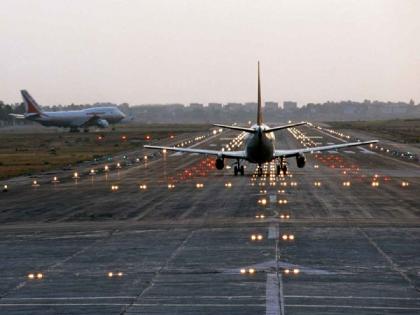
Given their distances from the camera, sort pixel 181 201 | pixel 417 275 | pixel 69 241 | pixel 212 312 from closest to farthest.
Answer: pixel 212 312, pixel 417 275, pixel 69 241, pixel 181 201

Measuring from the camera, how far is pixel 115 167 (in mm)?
78375

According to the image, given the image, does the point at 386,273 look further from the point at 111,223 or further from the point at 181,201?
the point at 181,201

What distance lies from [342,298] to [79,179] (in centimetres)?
4622

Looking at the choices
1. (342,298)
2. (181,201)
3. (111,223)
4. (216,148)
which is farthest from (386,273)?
(216,148)

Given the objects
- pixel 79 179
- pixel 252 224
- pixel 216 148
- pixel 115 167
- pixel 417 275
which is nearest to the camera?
pixel 417 275

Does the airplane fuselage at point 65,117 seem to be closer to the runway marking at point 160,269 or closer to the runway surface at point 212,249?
Answer: the runway surface at point 212,249

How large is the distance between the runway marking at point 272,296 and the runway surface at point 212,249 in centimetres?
5

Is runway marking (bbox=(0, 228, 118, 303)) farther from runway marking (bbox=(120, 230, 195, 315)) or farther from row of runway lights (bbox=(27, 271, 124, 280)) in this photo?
runway marking (bbox=(120, 230, 195, 315))

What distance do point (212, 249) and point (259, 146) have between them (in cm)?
3075

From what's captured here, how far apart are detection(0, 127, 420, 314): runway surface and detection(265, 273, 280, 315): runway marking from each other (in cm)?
5

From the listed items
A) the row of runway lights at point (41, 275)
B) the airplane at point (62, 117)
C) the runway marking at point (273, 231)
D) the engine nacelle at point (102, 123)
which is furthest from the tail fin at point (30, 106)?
the row of runway lights at point (41, 275)

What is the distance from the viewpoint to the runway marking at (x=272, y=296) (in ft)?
60.7

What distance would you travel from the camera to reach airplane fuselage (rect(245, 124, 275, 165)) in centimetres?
5776

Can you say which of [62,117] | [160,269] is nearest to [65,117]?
[62,117]
